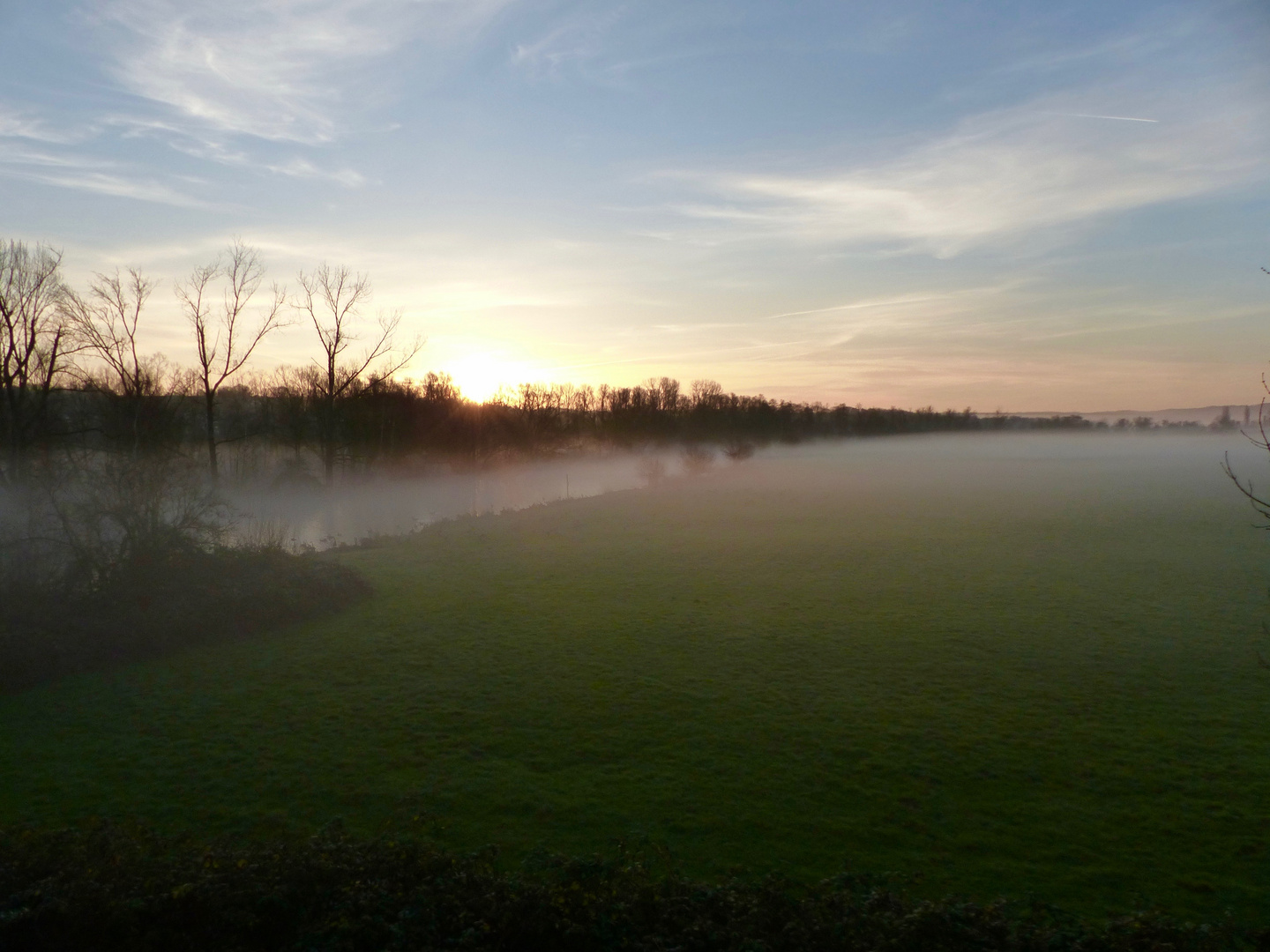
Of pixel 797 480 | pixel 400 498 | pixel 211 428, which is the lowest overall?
pixel 400 498

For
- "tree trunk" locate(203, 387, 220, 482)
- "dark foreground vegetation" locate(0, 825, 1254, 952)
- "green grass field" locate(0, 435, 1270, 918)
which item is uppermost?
"tree trunk" locate(203, 387, 220, 482)

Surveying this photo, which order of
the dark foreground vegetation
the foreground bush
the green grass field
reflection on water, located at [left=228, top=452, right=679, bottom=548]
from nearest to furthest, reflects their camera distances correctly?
the dark foreground vegetation < the green grass field < the foreground bush < reflection on water, located at [left=228, top=452, right=679, bottom=548]

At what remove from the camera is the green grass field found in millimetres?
6418

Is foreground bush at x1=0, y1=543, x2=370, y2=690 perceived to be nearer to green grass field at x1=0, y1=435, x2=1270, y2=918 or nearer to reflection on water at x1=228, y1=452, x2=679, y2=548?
green grass field at x1=0, y1=435, x2=1270, y2=918

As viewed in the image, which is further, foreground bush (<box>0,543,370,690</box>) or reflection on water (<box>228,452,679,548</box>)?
reflection on water (<box>228,452,679,548</box>)

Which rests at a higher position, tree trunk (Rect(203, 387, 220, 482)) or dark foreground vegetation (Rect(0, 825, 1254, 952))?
tree trunk (Rect(203, 387, 220, 482))

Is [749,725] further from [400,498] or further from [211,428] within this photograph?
[400,498]

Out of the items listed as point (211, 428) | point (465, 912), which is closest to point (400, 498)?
point (211, 428)

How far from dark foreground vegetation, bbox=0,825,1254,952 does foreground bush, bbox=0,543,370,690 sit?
650 centimetres

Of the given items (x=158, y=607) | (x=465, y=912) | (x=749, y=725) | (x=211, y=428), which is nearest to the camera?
(x=465, y=912)

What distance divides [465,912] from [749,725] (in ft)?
16.3

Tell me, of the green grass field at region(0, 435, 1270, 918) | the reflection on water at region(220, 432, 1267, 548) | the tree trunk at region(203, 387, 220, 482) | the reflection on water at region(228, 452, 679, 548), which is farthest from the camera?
the reflection on water at region(220, 432, 1267, 548)

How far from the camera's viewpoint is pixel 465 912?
4.68 meters

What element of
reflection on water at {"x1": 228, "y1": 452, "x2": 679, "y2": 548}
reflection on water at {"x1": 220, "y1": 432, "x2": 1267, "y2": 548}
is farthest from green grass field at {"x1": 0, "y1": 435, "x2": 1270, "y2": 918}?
reflection on water at {"x1": 228, "y1": 452, "x2": 679, "y2": 548}
